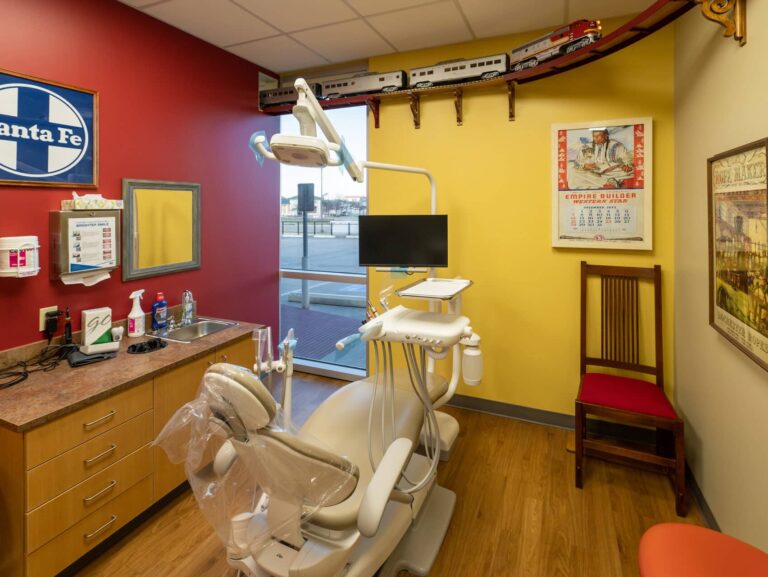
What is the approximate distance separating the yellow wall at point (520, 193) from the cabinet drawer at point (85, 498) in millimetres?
1724

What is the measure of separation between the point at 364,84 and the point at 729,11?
6.93ft

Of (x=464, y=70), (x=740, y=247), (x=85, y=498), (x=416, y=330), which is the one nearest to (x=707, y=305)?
(x=740, y=247)

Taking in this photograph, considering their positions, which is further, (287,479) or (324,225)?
(324,225)

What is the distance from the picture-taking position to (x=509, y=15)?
8.51 ft

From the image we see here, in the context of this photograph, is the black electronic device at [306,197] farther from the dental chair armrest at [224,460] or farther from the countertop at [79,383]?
the dental chair armrest at [224,460]

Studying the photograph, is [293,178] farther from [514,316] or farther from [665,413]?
[665,413]

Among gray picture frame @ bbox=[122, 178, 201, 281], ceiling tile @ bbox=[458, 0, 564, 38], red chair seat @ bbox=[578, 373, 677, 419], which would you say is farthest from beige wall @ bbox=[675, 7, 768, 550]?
gray picture frame @ bbox=[122, 178, 201, 281]

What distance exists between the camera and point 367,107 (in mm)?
3352

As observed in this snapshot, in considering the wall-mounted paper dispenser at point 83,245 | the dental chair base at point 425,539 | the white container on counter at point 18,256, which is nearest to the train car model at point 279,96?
the wall-mounted paper dispenser at point 83,245

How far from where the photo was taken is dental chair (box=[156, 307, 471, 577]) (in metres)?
1.04

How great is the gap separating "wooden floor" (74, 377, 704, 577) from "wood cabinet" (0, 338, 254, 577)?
0.17 m

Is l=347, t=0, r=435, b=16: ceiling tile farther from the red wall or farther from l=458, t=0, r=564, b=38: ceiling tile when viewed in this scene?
the red wall

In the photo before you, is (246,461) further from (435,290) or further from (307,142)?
(435,290)

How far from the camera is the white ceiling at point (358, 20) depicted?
8.11 ft
